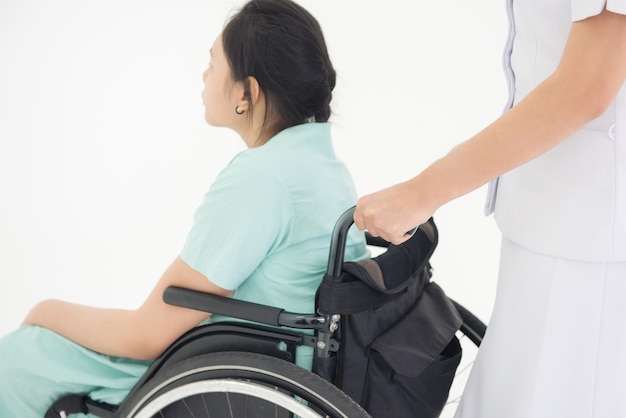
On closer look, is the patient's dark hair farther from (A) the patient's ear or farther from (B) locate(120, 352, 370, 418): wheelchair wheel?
(B) locate(120, 352, 370, 418): wheelchair wheel

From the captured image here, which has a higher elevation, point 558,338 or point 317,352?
point 558,338

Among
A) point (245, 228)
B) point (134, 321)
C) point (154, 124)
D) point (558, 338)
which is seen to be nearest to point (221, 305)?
point (245, 228)

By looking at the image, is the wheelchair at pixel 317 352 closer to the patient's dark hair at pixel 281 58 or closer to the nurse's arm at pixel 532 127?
the nurse's arm at pixel 532 127

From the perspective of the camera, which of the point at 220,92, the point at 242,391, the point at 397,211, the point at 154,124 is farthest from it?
the point at 154,124

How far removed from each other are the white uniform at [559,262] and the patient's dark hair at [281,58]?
46cm

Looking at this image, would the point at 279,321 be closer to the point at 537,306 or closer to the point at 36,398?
the point at 537,306

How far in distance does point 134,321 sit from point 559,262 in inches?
32.4

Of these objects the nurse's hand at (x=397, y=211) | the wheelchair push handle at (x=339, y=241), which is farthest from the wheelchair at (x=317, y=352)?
the nurse's hand at (x=397, y=211)

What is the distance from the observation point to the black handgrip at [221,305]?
1460mm

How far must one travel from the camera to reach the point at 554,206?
49.7 inches

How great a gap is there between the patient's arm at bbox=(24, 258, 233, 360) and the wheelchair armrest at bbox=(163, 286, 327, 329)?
0.05 meters

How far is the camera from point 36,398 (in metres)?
1.74

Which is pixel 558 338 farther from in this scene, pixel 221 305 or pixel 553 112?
pixel 221 305

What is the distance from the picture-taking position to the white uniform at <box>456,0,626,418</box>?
3.96ft
